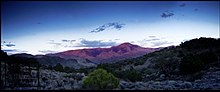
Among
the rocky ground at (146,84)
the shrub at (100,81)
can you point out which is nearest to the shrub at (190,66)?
the rocky ground at (146,84)

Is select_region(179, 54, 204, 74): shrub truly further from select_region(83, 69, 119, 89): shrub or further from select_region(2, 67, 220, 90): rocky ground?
select_region(83, 69, 119, 89): shrub

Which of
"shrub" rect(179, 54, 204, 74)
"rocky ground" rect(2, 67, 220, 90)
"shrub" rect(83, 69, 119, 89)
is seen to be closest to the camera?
"shrub" rect(83, 69, 119, 89)

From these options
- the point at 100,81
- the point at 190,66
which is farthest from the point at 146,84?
the point at 190,66

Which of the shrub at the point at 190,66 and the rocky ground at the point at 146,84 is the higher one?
the rocky ground at the point at 146,84

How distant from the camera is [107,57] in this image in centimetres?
11769

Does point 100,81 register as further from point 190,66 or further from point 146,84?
point 190,66

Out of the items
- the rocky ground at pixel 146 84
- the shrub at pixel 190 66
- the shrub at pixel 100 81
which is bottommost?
the shrub at pixel 190 66

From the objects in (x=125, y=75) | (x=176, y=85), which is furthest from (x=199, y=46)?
(x=176, y=85)

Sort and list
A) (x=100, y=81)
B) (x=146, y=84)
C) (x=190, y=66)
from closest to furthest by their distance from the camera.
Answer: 1. (x=100, y=81)
2. (x=146, y=84)
3. (x=190, y=66)

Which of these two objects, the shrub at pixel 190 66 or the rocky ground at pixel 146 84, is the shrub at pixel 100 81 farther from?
the shrub at pixel 190 66

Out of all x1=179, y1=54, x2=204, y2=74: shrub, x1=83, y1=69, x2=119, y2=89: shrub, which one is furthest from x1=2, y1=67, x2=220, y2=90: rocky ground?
x1=179, y1=54, x2=204, y2=74: shrub

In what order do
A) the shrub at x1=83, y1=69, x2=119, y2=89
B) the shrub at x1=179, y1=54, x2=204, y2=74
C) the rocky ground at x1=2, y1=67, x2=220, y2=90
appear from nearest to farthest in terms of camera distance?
the shrub at x1=83, y1=69, x2=119, y2=89, the rocky ground at x1=2, y1=67, x2=220, y2=90, the shrub at x1=179, y1=54, x2=204, y2=74

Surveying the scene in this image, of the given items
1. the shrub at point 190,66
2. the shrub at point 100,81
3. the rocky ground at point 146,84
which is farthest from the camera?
the shrub at point 190,66

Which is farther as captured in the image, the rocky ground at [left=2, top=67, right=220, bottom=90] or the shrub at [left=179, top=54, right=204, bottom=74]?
the shrub at [left=179, top=54, right=204, bottom=74]
